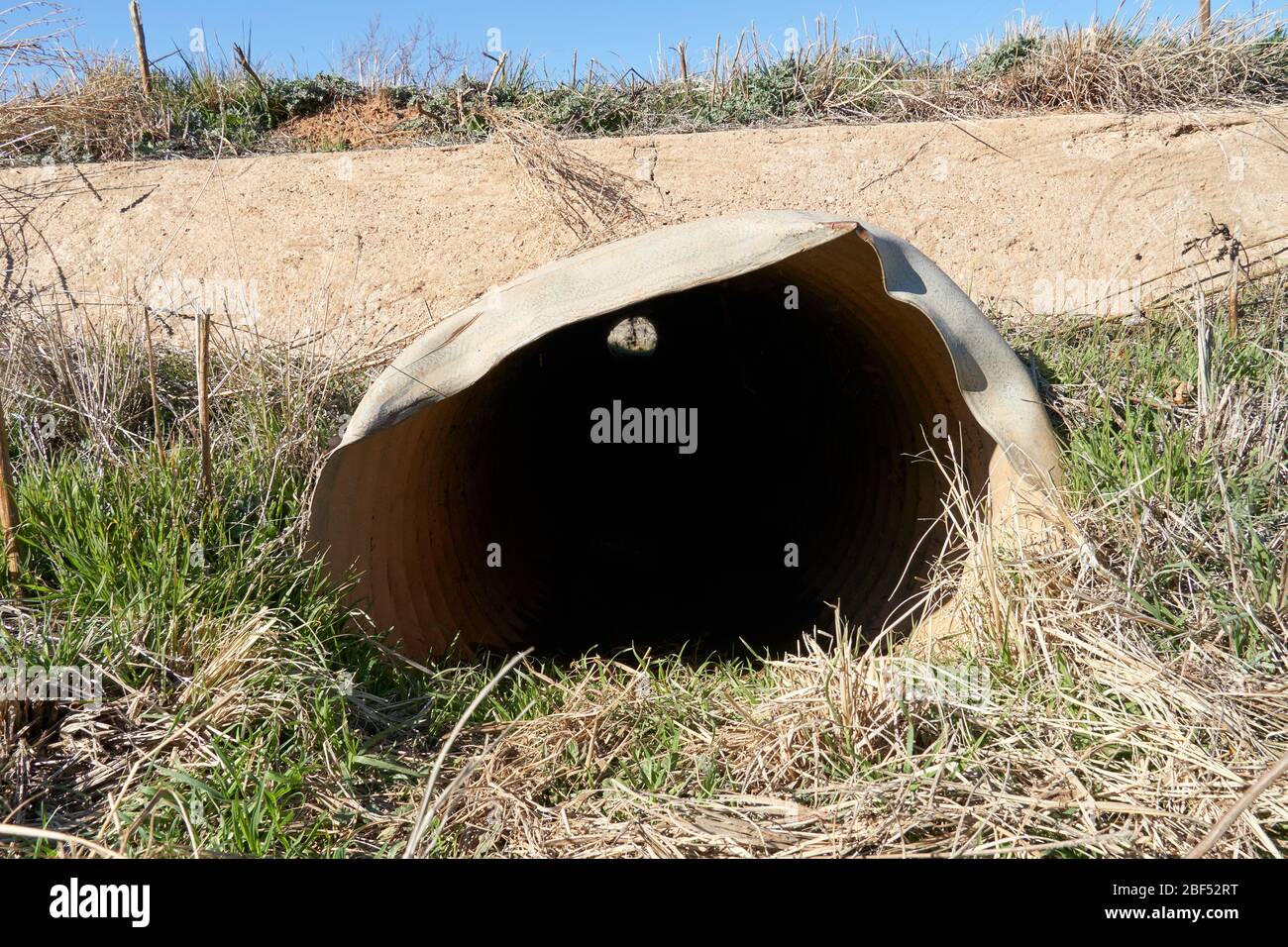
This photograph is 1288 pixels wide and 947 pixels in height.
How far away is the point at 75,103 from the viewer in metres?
6.14

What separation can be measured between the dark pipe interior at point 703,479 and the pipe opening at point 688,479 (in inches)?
0.5

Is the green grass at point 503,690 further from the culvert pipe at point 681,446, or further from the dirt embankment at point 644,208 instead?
the dirt embankment at point 644,208

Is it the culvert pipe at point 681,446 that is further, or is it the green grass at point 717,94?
the green grass at point 717,94

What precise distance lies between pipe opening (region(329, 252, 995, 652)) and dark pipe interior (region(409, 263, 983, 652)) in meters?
0.01

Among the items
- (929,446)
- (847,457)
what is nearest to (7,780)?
(929,446)

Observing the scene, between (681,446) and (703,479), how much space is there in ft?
1.06

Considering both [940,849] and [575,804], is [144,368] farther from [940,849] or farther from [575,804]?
[940,849]

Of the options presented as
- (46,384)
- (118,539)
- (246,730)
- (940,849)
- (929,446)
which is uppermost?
(46,384)

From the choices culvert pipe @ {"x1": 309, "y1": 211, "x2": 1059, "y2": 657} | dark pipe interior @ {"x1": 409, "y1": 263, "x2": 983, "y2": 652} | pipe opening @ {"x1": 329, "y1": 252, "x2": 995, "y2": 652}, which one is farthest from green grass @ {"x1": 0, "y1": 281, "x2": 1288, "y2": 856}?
dark pipe interior @ {"x1": 409, "y1": 263, "x2": 983, "y2": 652}

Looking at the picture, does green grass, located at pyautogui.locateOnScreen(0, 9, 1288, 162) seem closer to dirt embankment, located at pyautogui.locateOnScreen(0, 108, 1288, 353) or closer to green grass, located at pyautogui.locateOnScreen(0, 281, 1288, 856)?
dirt embankment, located at pyautogui.locateOnScreen(0, 108, 1288, 353)

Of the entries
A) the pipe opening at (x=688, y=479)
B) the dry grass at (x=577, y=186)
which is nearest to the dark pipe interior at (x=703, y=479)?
the pipe opening at (x=688, y=479)

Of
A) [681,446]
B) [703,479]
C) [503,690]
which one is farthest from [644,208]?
[503,690]

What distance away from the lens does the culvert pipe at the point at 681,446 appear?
301 centimetres

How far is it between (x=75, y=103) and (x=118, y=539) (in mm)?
4208
